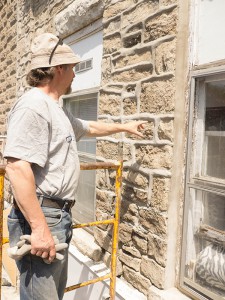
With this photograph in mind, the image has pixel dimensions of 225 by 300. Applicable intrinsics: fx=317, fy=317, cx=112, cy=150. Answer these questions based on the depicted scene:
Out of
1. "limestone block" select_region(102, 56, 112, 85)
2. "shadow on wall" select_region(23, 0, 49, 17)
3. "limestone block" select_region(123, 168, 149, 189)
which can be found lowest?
"limestone block" select_region(123, 168, 149, 189)

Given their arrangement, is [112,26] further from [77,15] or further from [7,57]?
[7,57]

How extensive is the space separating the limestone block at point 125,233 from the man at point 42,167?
2.43 feet

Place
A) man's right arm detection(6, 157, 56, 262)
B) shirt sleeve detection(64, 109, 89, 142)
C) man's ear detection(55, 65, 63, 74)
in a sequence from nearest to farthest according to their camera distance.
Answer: man's right arm detection(6, 157, 56, 262) < man's ear detection(55, 65, 63, 74) < shirt sleeve detection(64, 109, 89, 142)

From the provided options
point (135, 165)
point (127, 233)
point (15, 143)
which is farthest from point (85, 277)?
point (15, 143)

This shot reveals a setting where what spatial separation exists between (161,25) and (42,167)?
137 cm

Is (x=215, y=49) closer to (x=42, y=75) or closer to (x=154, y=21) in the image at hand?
(x=154, y=21)

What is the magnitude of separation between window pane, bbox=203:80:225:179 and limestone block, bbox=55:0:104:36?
62.1 inches

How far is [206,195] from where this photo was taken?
2.12 m

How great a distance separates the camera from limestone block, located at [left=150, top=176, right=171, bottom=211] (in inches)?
87.2

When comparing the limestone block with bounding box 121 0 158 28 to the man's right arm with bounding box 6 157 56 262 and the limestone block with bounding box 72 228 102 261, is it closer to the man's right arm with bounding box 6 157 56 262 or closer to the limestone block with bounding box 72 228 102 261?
the man's right arm with bounding box 6 157 56 262

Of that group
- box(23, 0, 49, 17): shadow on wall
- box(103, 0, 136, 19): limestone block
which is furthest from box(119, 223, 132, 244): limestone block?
box(23, 0, 49, 17): shadow on wall

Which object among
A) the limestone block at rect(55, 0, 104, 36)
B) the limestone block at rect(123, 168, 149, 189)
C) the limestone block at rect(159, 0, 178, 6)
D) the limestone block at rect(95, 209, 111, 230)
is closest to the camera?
the limestone block at rect(159, 0, 178, 6)

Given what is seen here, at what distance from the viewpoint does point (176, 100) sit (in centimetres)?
218

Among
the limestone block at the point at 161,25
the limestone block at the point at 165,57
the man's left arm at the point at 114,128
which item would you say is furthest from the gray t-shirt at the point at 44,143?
the limestone block at the point at 161,25
